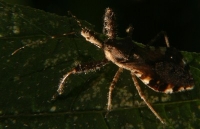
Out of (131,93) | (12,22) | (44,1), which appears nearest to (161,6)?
(44,1)

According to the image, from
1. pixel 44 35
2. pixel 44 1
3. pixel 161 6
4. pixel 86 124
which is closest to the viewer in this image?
pixel 86 124

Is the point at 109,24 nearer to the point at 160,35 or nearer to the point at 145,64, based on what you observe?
the point at 160,35

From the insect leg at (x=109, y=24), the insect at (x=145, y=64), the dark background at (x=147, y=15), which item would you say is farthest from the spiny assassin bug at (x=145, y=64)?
the dark background at (x=147, y=15)

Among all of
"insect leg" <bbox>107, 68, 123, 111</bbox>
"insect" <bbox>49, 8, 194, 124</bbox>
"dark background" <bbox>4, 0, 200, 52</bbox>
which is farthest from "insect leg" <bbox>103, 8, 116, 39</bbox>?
"insect leg" <bbox>107, 68, 123, 111</bbox>

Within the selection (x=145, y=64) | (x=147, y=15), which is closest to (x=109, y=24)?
(x=145, y=64)

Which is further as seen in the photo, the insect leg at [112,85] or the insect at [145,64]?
the insect at [145,64]

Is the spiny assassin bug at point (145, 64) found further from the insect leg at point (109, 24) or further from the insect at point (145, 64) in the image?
the insect leg at point (109, 24)

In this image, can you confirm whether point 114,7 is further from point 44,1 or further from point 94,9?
point 44,1

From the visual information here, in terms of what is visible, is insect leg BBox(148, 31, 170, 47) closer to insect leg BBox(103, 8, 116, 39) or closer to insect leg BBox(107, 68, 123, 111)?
insect leg BBox(103, 8, 116, 39)
